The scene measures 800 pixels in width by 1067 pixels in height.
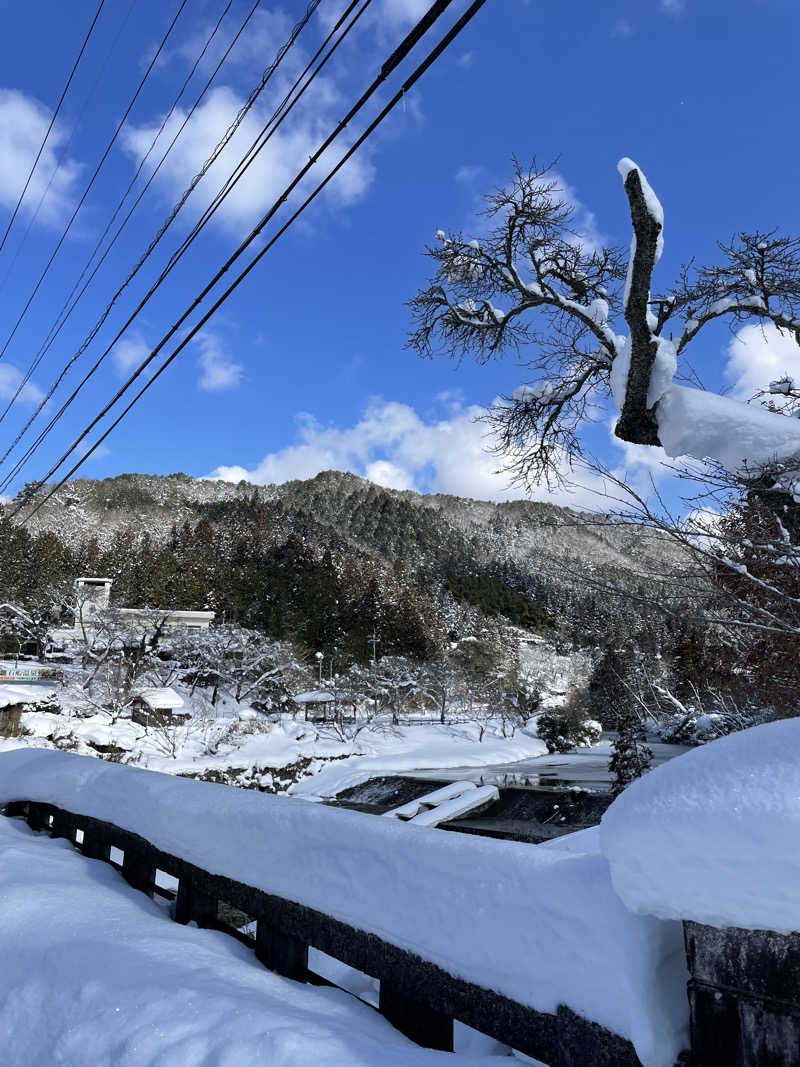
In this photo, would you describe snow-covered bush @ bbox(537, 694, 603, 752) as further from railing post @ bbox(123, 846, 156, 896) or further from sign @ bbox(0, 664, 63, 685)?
railing post @ bbox(123, 846, 156, 896)

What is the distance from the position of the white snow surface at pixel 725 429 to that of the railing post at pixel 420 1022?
3.23 metres

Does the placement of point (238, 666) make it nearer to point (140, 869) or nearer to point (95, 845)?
point (95, 845)

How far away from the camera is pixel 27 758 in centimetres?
524

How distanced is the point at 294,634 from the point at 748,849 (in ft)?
164

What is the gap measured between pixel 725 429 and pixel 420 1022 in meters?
3.33

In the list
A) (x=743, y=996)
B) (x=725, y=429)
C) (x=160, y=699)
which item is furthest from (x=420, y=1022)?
(x=160, y=699)

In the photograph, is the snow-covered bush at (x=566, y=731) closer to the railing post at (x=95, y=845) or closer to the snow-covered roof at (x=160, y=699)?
the snow-covered roof at (x=160, y=699)

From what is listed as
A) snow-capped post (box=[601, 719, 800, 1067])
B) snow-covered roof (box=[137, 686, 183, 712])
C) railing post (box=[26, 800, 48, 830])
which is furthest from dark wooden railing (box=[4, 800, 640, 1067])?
snow-covered roof (box=[137, 686, 183, 712])

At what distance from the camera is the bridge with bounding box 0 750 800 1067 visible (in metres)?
1.39

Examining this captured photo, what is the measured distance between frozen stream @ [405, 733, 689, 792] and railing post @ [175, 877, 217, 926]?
19152 mm

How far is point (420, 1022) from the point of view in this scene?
1.95 m

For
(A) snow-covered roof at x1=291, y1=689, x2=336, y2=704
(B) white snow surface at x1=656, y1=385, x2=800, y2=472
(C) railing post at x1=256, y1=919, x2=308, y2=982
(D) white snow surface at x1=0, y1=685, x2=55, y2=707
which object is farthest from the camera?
(A) snow-covered roof at x1=291, y1=689, x2=336, y2=704

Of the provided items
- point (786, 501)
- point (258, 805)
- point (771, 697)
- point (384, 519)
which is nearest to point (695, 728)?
point (771, 697)

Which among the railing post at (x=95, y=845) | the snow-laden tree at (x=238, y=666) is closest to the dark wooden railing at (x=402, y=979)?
the railing post at (x=95, y=845)
